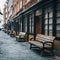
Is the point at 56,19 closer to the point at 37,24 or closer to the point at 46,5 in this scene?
the point at 46,5

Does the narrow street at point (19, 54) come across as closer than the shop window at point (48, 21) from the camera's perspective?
Yes

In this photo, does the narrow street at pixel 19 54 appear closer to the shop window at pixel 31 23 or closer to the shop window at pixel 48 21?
the shop window at pixel 48 21

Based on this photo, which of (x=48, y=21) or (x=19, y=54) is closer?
(x=19, y=54)

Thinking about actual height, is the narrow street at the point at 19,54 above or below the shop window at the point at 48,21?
below

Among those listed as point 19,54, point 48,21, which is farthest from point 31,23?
point 19,54

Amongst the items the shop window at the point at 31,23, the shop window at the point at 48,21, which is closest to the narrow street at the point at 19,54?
the shop window at the point at 48,21

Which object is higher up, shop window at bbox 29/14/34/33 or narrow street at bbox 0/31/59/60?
shop window at bbox 29/14/34/33

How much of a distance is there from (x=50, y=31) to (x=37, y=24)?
750cm

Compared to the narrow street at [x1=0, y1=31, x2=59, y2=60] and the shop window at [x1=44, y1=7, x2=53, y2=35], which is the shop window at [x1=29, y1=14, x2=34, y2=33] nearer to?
the narrow street at [x1=0, y1=31, x2=59, y2=60]

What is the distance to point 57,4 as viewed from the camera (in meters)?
17.0

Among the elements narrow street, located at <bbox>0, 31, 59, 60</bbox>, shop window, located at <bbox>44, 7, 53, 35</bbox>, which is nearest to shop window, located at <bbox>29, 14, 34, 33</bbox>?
narrow street, located at <bbox>0, 31, 59, 60</bbox>

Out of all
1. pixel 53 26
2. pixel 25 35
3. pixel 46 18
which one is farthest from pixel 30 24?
pixel 53 26

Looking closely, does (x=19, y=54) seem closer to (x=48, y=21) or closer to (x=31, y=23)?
(x=48, y=21)

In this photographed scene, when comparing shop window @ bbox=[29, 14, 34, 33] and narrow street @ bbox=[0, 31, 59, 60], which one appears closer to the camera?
narrow street @ bbox=[0, 31, 59, 60]
